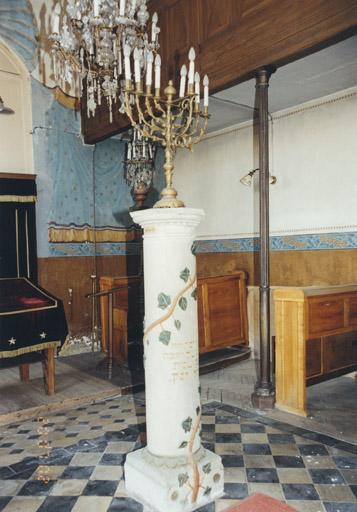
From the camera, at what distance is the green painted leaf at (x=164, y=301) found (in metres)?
2.57

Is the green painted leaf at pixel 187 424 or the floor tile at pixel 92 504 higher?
the green painted leaf at pixel 187 424

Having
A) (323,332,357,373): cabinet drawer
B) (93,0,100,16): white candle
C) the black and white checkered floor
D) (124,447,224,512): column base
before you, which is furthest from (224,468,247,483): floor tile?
(93,0,100,16): white candle

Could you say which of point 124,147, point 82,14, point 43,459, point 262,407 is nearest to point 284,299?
point 262,407

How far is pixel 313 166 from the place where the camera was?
5992mm

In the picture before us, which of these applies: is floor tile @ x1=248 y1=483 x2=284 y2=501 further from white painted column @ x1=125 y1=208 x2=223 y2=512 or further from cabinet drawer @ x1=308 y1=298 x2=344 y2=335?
cabinet drawer @ x1=308 y1=298 x2=344 y2=335

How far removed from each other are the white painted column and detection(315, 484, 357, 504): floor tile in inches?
27.6

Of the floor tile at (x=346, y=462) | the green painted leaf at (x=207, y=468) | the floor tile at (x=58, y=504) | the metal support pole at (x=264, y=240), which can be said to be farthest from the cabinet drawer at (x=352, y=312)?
the floor tile at (x=58, y=504)

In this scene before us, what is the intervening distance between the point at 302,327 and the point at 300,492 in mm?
1594

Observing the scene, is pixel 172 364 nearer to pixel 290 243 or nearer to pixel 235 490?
pixel 235 490

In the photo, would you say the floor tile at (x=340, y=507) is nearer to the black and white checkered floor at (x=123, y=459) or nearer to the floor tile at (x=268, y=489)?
the black and white checkered floor at (x=123, y=459)

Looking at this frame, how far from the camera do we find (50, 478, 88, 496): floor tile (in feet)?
9.06

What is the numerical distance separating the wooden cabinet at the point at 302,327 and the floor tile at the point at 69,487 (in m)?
2.07

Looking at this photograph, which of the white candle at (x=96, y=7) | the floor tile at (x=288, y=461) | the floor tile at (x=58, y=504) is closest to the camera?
the floor tile at (x=58, y=504)

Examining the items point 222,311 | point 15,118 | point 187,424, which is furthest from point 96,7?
point 222,311
